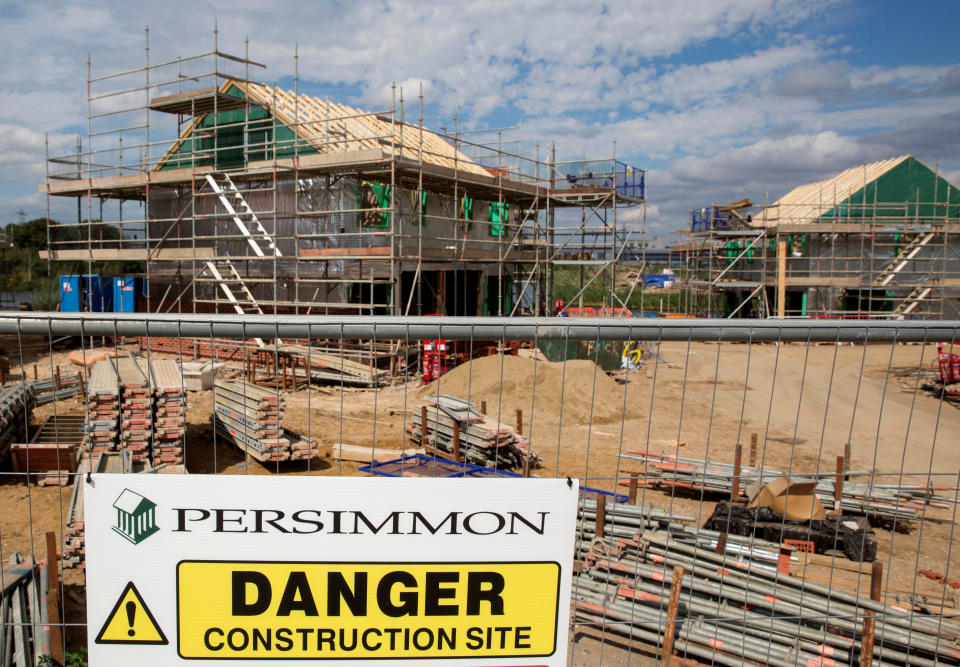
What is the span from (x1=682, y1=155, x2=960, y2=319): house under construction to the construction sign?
32.0 m

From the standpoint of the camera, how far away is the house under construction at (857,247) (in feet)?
105

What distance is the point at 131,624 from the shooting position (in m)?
2.50

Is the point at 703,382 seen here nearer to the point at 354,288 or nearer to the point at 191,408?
the point at 354,288

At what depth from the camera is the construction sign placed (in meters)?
2.48

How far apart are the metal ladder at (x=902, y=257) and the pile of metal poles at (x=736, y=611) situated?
98.1 feet

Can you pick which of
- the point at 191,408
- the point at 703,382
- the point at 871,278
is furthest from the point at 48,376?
the point at 871,278

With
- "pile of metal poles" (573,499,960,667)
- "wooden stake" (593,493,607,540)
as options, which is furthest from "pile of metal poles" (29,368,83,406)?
"pile of metal poles" (573,499,960,667)

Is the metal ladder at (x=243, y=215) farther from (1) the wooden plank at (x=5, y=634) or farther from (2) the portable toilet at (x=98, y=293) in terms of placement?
(1) the wooden plank at (x=5, y=634)

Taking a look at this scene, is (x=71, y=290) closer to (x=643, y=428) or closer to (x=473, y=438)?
(x=473, y=438)

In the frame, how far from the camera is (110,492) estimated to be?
2508 millimetres

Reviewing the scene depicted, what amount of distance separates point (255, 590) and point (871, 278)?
34840mm

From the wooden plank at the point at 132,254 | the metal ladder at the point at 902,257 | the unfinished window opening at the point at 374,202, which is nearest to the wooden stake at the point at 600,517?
the unfinished window opening at the point at 374,202

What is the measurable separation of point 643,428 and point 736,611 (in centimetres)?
983

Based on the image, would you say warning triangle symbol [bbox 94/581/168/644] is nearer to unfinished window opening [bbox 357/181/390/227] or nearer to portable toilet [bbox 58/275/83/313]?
unfinished window opening [bbox 357/181/390/227]
